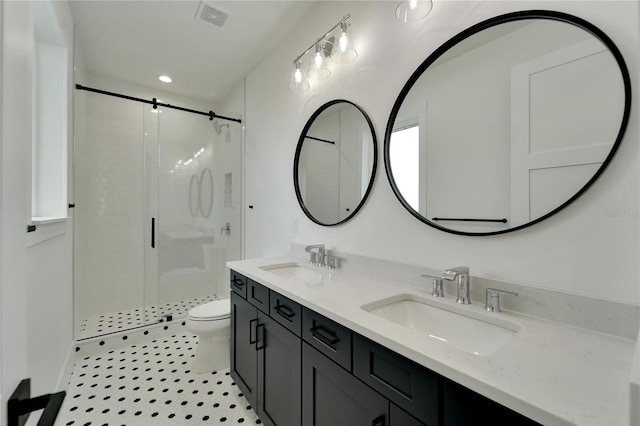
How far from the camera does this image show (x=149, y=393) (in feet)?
5.92

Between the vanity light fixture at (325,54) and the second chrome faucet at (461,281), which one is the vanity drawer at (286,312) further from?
the vanity light fixture at (325,54)

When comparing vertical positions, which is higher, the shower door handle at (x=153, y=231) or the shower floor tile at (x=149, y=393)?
the shower door handle at (x=153, y=231)

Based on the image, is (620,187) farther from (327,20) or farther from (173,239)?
(173,239)

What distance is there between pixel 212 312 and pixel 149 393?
0.59 m

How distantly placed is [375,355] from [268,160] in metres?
2.05

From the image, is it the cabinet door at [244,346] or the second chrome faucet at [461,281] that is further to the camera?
the cabinet door at [244,346]

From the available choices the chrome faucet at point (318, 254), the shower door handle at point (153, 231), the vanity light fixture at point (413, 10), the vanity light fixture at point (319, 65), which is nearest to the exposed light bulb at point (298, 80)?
the vanity light fixture at point (319, 65)

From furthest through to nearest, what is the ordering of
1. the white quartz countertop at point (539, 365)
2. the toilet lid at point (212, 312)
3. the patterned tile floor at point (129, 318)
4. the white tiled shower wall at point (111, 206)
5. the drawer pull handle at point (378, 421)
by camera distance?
the white tiled shower wall at point (111, 206) → the patterned tile floor at point (129, 318) → the toilet lid at point (212, 312) → the drawer pull handle at point (378, 421) → the white quartz countertop at point (539, 365)

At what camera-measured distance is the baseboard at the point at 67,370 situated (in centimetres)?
174

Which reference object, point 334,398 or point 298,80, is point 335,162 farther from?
point 334,398

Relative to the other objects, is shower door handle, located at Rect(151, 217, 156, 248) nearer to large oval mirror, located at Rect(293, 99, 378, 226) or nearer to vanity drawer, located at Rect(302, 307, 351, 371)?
large oval mirror, located at Rect(293, 99, 378, 226)

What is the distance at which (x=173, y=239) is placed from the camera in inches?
120

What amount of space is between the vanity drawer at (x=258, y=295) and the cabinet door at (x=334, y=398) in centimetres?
38

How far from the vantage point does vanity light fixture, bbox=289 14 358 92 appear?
1.65 metres
